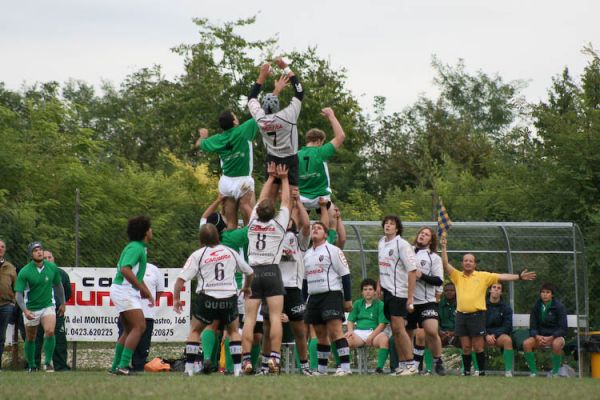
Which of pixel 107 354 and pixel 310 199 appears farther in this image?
pixel 107 354

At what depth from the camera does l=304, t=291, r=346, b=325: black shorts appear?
15680 mm

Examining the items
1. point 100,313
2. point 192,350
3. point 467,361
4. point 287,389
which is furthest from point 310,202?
point 287,389

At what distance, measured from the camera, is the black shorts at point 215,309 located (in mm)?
14555

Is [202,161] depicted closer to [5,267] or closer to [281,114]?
[5,267]

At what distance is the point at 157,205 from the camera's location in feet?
106

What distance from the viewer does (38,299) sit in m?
18.7

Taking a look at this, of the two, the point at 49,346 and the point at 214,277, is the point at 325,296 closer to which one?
the point at 214,277

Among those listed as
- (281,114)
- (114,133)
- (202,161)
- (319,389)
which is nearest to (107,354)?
(281,114)

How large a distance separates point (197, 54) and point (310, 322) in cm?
3784

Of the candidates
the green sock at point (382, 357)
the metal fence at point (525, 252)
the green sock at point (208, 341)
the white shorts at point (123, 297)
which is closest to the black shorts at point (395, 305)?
the green sock at point (208, 341)

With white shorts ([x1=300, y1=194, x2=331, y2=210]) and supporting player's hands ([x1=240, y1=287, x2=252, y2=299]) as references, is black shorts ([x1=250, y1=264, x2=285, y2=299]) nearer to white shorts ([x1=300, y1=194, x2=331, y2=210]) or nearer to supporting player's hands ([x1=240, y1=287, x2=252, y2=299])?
supporting player's hands ([x1=240, y1=287, x2=252, y2=299])

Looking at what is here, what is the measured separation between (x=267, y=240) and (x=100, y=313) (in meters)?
7.75

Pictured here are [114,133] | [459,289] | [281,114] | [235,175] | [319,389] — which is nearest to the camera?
[319,389]

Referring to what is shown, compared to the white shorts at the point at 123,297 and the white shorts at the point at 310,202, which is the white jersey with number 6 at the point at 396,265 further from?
the white shorts at the point at 123,297
